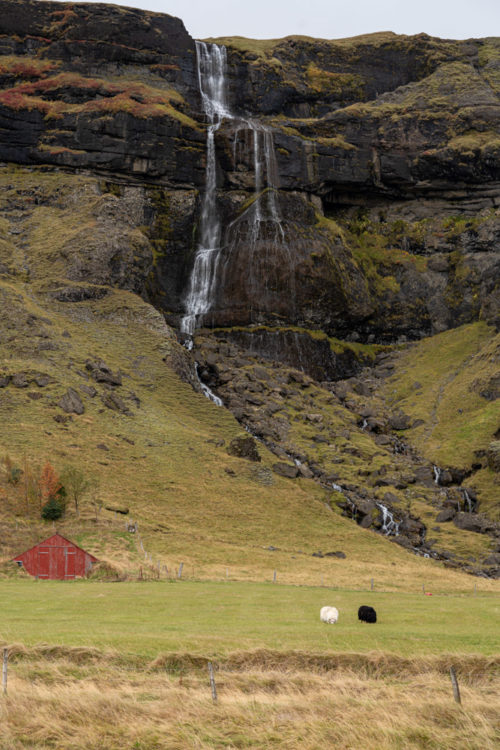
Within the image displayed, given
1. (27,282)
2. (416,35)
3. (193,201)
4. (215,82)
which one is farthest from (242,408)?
(416,35)

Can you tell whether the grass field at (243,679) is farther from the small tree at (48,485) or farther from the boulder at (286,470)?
the boulder at (286,470)

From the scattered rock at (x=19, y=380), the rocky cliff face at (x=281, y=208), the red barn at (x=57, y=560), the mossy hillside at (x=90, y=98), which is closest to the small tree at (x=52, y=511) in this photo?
the red barn at (x=57, y=560)

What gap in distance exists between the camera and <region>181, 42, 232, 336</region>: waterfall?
122125 mm

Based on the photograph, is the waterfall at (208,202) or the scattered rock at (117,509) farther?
the waterfall at (208,202)

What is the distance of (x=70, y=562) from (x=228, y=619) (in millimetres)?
19918

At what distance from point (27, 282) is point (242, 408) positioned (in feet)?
129

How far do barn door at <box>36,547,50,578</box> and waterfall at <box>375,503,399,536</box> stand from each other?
3953 cm

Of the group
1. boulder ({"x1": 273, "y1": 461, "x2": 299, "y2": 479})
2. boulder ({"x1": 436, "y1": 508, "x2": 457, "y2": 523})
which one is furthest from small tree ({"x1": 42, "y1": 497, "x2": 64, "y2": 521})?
boulder ({"x1": 436, "y1": 508, "x2": 457, "y2": 523})

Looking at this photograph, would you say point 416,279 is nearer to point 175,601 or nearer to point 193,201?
point 193,201

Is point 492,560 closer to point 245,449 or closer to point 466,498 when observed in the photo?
point 466,498

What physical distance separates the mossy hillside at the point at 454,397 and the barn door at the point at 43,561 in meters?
53.0

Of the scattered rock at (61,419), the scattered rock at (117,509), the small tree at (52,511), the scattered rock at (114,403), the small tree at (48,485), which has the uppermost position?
the scattered rock at (114,403)

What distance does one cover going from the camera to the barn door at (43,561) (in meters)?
44.9

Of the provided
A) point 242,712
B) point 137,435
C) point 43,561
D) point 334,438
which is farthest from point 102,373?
point 242,712
